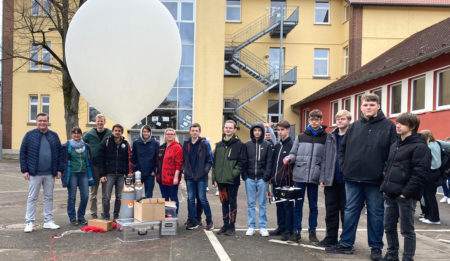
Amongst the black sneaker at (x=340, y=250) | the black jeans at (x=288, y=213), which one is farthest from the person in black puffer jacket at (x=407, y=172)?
the black jeans at (x=288, y=213)

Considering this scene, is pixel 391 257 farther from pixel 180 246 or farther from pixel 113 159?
pixel 113 159

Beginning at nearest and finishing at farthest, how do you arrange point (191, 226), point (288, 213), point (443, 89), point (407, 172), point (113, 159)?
1. point (407, 172)
2. point (288, 213)
3. point (191, 226)
4. point (113, 159)
5. point (443, 89)

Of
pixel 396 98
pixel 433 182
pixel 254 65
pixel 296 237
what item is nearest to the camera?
pixel 296 237

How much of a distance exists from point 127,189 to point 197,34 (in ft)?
49.8

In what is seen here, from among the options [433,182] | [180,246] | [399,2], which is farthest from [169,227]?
[399,2]

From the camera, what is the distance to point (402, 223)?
3.88 metres

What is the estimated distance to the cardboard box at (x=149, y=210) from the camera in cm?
491

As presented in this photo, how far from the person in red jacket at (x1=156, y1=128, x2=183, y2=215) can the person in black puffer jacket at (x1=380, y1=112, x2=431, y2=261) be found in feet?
10.3

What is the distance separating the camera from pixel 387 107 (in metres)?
14.2

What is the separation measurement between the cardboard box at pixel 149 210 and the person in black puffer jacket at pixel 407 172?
3032mm

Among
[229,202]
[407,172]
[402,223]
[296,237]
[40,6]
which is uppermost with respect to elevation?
[40,6]

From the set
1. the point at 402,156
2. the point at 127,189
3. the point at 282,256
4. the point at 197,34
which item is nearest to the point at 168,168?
the point at 127,189

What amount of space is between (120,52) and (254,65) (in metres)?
17.9

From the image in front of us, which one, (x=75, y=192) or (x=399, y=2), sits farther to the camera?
(x=399, y=2)
